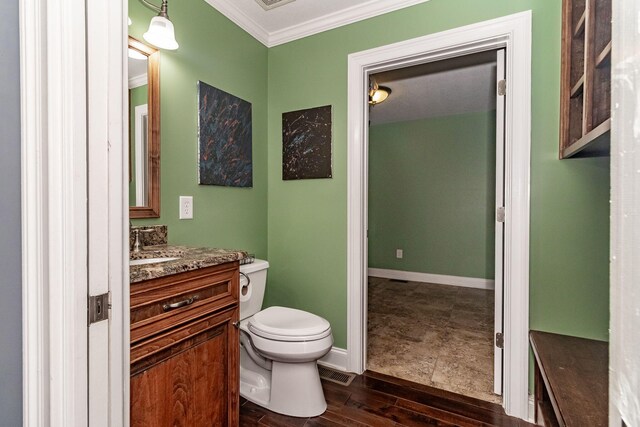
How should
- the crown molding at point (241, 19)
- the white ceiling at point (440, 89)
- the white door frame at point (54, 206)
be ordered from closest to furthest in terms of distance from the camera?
the white door frame at point (54, 206) → the crown molding at point (241, 19) → the white ceiling at point (440, 89)

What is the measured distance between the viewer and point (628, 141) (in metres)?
0.42

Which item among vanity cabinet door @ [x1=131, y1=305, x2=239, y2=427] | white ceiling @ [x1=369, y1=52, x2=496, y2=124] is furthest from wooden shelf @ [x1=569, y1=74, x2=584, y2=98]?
vanity cabinet door @ [x1=131, y1=305, x2=239, y2=427]

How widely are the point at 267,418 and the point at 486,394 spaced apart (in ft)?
4.24

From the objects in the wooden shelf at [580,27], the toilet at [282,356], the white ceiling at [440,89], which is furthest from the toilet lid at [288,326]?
the white ceiling at [440,89]

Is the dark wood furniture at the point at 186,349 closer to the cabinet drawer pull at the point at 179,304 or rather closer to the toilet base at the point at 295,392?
the cabinet drawer pull at the point at 179,304

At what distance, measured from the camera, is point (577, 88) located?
1.30m

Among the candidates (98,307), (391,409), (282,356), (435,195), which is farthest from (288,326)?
(435,195)

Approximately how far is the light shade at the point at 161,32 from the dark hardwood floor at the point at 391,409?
1.93 metres

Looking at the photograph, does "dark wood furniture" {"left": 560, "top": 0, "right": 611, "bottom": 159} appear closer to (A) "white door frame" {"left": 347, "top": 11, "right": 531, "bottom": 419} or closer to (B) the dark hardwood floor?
(A) "white door frame" {"left": 347, "top": 11, "right": 531, "bottom": 419}

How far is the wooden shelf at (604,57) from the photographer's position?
946 mm

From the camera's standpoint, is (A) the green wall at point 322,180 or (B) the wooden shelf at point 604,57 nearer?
(B) the wooden shelf at point 604,57

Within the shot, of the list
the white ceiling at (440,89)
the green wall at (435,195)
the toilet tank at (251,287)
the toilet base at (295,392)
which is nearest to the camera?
the toilet base at (295,392)

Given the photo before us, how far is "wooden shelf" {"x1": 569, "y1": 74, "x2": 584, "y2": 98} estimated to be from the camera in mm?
1250

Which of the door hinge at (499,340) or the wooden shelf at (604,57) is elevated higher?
the wooden shelf at (604,57)
